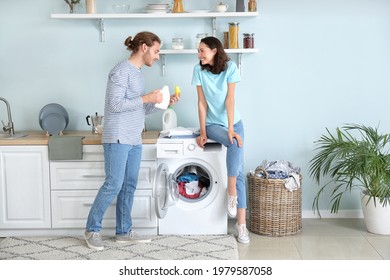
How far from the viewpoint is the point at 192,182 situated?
208 inches

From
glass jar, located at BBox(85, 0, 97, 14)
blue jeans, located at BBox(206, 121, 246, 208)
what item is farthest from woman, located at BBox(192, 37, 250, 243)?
glass jar, located at BBox(85, 0, 97, 14)

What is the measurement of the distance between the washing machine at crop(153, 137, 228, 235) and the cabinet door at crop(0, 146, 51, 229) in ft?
2.64

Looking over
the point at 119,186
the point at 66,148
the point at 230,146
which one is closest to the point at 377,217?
the point at 230,146

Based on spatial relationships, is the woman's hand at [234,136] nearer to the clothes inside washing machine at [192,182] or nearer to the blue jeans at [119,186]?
the clothes inside washing machine at [192,182]

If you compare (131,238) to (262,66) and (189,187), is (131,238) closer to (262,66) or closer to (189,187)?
(189,187)

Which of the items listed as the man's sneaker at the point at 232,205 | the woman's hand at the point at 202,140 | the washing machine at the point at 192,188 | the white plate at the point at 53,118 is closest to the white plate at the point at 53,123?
the white plate at the point at 53,118

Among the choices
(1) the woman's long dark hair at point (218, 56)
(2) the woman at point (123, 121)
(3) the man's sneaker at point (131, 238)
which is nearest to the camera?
(2) the woman at point (123, 121)

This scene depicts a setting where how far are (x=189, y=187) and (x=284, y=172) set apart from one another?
681mm

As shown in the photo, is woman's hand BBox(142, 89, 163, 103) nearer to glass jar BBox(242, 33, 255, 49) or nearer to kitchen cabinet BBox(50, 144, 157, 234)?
kitchen cabinet BBox(50, 144, 157, 234)

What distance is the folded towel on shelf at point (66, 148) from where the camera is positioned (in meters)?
5.13

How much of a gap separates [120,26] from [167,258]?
5.97ft

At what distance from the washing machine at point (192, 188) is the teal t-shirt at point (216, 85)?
215 millimetres

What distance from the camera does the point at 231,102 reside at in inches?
197

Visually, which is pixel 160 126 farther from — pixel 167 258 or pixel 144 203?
pixel 167 258
